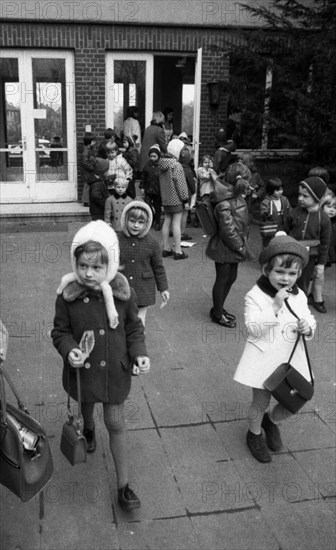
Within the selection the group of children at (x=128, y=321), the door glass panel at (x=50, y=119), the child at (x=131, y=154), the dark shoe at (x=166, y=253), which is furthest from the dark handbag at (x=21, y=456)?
the door glass panel at (x=50, y=119)

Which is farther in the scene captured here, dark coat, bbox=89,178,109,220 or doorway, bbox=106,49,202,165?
doorway, bbox=106,49,202,165

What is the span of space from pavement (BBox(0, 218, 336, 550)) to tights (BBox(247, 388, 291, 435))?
9.1 inches

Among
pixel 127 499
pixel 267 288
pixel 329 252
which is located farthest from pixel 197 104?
pixel 127 499

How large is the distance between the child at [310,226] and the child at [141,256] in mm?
2057

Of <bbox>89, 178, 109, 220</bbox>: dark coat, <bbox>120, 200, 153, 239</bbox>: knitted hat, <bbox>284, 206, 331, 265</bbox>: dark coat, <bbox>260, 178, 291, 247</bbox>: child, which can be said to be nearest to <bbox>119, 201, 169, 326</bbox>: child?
<bbox>120, 200, 153, 239</bbox>: knitted hat

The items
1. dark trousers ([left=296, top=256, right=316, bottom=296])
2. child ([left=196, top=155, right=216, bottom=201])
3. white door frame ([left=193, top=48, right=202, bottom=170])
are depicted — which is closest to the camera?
dark trousers ([left=296, top=256, right=316, bottom=296])

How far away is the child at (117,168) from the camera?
7.04 meters

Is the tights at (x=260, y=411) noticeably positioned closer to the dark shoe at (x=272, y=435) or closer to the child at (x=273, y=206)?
the dark shoe at (x=272, y=435)

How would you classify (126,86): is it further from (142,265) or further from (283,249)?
(283,249)

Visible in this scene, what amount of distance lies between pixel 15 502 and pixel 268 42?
863cm

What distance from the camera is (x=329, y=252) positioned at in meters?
6.80

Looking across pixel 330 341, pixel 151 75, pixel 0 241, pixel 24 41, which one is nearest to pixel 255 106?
pixel 151 75

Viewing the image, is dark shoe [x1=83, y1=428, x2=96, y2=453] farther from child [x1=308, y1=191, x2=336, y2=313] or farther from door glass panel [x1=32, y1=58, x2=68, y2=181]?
door glass panel [x1=32, y1=58, x2=68, y2=181]

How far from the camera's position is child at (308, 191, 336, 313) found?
664 centimetres
